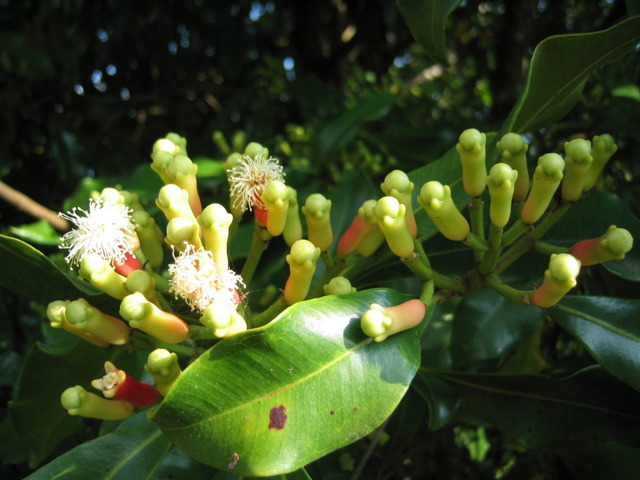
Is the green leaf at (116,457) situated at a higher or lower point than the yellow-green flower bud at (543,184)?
lower

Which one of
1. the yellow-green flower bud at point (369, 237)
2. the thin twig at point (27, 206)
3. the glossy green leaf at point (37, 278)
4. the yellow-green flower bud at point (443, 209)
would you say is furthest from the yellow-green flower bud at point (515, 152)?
the thin twig at point (27, 206)

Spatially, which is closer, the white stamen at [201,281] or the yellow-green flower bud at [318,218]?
the white stamen at [201,281]

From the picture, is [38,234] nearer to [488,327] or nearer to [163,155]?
[163,155]

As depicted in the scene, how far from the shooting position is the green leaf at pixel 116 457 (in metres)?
0.99

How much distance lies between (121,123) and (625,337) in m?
Answer: 3.12

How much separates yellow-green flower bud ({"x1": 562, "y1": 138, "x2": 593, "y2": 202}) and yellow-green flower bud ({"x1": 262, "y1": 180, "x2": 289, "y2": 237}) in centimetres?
46

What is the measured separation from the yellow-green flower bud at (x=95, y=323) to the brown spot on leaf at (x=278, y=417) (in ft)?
1.05

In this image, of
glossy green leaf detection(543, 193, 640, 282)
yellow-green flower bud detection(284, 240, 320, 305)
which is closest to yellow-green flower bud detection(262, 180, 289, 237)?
yellow-green flower bud detection(284, 240, 320, 305)

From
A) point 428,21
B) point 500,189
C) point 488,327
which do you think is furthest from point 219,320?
point 488,327

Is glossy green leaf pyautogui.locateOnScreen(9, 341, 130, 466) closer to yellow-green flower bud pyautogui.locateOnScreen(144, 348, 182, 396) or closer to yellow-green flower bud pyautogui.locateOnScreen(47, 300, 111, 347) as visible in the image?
yellow-green flower bud pyautogui.locateOnScreen(47, 300, 111, 347)

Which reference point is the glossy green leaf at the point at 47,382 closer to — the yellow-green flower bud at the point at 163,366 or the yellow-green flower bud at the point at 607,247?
the yellow-green flower bud at the point at 163,366

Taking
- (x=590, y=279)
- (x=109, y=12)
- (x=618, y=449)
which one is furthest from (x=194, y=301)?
(x=109, y=12)

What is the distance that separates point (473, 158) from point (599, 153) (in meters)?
0.21

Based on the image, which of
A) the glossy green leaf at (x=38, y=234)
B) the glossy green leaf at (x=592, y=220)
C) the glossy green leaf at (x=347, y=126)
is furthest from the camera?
the glossy green leaf at (x=347, y=126)
